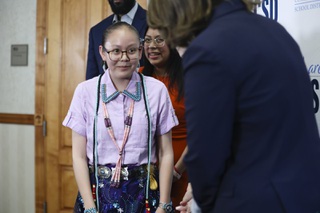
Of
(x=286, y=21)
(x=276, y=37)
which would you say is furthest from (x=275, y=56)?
(x=286, y=21)

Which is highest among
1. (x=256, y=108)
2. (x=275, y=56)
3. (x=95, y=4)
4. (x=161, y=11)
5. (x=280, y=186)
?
(x=95, y=4)

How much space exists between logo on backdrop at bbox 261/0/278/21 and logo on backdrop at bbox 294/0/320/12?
0.30 feet

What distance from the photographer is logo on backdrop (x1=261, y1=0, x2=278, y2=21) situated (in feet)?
5.13

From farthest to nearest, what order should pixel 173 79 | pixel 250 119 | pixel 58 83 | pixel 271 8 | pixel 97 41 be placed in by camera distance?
1. pixel 58 83
2. pixel 97 41
3. pixel 173 79
4. pixel 271 8
5. pixel 250 119

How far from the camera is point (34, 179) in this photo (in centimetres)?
Answer: 298

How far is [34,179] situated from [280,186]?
253 centimetres

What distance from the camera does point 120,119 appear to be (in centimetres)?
134

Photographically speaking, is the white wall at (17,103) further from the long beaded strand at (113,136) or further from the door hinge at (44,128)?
the long beaded strand at (113,136)

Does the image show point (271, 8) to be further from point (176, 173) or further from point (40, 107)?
point (40, 107)

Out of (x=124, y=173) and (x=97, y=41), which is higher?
(x=97, y=41)

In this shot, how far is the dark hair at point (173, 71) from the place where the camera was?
5.72 feet

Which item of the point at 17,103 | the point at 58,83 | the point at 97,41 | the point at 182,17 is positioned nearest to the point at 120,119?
the point at 182,17

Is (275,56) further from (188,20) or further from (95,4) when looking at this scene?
(95,4)

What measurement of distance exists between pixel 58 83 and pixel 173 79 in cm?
138
